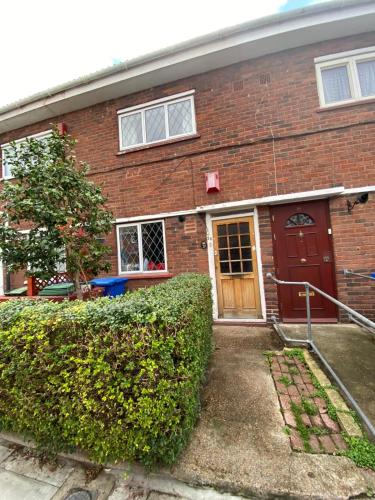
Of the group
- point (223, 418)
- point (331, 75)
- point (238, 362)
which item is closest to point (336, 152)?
point (331, 75)

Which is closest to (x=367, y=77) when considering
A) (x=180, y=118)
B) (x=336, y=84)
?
(x=336, y=84)

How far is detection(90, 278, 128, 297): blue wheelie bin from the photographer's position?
484 centimetres

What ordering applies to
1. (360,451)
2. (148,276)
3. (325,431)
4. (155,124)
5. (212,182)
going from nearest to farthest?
(360,451), (325,431), (212,182), (148,276), (155,124)

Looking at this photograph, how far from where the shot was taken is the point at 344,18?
4223 mm

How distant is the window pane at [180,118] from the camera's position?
5496 millimetres

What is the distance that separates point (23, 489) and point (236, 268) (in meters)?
4.37

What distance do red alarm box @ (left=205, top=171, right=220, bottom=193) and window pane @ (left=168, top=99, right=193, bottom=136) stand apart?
52.3 inches

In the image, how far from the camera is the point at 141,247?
570 cm

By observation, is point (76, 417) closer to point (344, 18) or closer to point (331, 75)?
point (331, 75)

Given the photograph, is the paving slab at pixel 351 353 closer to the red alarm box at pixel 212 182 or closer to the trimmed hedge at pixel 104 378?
the trimmed hedge at pixel 104 378

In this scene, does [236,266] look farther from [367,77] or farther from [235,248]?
[367,77]

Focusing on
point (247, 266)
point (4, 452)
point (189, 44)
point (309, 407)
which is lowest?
point (4, 452)

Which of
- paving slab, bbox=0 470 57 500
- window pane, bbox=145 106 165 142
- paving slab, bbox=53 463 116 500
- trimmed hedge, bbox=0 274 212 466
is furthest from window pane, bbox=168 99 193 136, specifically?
paving slab, bbox=0 470 57 500

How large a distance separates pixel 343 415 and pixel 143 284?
14.1ft
